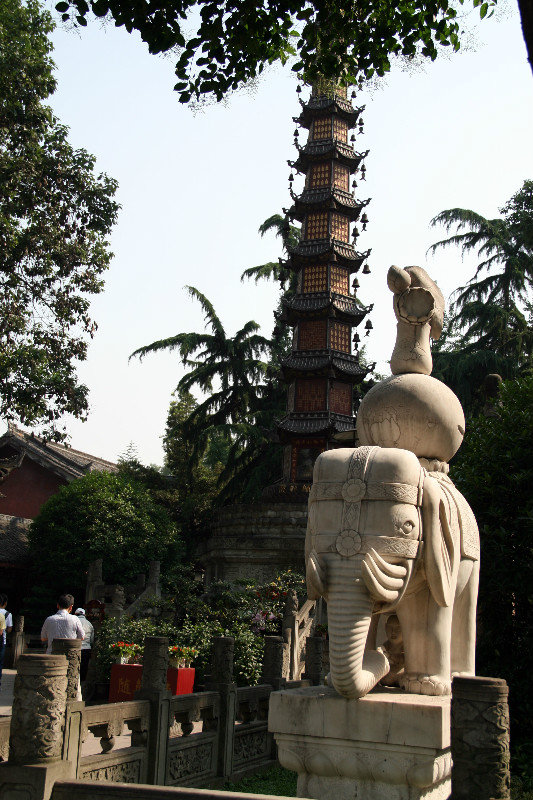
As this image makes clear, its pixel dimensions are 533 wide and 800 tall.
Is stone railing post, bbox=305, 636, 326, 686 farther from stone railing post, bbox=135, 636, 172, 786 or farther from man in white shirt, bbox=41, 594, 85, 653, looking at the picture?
stone railing post, bbox=135, 636, 172, 786

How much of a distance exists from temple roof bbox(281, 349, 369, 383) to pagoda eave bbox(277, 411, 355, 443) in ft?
4.96

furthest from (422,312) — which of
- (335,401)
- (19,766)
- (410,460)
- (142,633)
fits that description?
(335,401)

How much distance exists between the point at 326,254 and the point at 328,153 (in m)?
4.43

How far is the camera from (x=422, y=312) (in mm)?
5535

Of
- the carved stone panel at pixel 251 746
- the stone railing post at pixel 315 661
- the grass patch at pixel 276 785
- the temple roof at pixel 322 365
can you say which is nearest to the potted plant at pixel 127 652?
the stone railing post at pixel 315 661

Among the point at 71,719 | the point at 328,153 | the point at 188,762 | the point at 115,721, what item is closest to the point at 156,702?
the point at 115,721

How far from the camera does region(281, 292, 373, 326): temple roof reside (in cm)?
2941

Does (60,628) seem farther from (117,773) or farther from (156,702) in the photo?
(117,773)

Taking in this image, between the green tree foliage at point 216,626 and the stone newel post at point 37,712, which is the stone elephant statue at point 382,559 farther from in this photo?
the green tree foliage at point 216,626

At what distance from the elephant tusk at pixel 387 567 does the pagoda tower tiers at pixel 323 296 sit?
23625 mm

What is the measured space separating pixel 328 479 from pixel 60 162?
1340cm

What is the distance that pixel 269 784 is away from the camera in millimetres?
7617

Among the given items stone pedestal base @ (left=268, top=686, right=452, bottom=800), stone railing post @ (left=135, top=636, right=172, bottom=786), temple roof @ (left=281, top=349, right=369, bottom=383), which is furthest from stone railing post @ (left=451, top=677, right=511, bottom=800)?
temple roof @ (left=281, top=349, right=369, bottom=383)

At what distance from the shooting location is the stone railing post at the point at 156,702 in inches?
252
